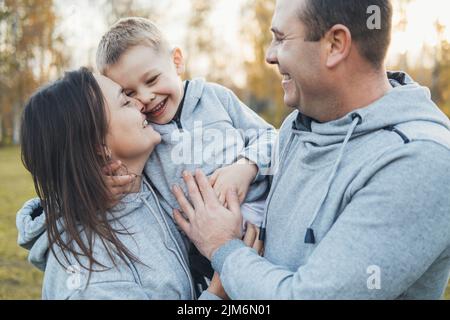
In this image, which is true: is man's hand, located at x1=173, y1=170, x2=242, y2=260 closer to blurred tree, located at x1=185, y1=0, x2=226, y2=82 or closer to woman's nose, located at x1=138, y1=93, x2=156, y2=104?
woman's nose, located at x1=138, y1=93, x2=156, y2=104

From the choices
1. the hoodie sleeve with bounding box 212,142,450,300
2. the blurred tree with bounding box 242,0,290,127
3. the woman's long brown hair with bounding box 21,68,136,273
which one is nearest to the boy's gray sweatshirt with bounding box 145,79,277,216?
the woman's long brown hair with bounding box 21,68,136,273

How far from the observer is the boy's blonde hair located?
2521 mm

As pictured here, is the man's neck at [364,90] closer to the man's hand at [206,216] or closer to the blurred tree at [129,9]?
the man's hand at [206,216]

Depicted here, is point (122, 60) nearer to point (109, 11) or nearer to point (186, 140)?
point (186, 140)

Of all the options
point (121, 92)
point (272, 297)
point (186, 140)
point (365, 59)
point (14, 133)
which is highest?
point (365, 59)

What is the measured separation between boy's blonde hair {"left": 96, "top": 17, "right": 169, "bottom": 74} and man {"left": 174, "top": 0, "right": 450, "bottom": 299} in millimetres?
687

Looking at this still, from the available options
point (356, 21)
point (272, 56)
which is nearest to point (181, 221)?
point (272, 56)

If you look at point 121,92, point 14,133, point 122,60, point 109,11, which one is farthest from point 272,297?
point 14,133

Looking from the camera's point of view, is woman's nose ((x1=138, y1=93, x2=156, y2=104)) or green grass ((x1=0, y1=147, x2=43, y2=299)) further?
green grass ((x1=0, y1=147, x2=43, y2=299))

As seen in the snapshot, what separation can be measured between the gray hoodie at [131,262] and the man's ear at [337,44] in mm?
999

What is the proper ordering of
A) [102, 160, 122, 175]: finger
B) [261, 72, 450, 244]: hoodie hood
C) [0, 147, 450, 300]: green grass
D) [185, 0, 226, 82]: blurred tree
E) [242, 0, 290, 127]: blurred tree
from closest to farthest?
[261, 72, 450, 244]: hoodie hood < [102, 160, 122, 175]: finger < [0, 147, 450, 300]: green grass < [242, 0, 290, 127]: blurred tree < [185, 0, 226, 82]: blurred tree

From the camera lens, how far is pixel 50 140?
86.3 inches

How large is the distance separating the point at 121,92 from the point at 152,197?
49 cm

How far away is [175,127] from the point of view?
8.56ft
